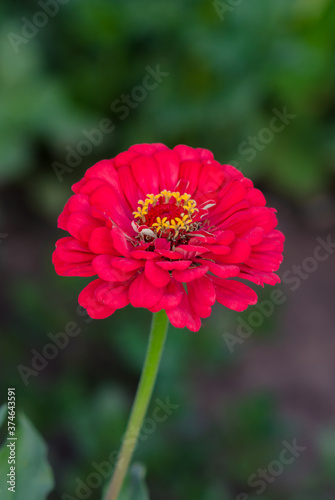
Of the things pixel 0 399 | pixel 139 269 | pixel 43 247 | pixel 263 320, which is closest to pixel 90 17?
pixel 43 247

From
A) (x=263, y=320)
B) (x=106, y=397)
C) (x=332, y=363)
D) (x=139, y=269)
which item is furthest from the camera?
(x=332, y=363)

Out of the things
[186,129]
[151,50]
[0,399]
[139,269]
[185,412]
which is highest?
[151,50]

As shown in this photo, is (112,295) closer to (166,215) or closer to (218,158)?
(166,215)

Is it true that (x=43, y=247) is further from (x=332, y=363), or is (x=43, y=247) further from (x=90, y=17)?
(x=332, y=363)

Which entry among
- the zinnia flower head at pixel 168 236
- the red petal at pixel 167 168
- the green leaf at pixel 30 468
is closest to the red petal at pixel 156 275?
the zinnia flower head at pixel 168 236

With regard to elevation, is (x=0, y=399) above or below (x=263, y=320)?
below

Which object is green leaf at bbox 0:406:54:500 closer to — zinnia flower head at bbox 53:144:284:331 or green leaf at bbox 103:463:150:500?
green leaf at bbox 103:463:150:500

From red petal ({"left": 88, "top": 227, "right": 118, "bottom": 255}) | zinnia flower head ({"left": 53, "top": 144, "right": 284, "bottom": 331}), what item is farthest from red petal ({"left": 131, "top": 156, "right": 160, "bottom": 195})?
red petal ({"left": 88, "top": 227, "right": 118, "bottom": 255})
